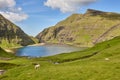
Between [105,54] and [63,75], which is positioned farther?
[105,54]

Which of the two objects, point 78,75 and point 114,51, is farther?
point 114,51

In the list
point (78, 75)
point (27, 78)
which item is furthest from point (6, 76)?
point (78, 75)

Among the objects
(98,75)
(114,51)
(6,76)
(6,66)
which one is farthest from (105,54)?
(98,75)

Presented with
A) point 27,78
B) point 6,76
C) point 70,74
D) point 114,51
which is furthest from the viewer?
point 114,51

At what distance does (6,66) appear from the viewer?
98438 millimetres

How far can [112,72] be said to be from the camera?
47875 millimetres

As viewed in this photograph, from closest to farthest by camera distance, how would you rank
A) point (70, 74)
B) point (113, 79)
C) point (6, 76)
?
point (113, 79)
point (70, 74)
point (6, 76)

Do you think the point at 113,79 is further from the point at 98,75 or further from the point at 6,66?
the point at 6,66

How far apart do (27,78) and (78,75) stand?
11.3 m

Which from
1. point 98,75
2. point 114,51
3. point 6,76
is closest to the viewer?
point 98,75

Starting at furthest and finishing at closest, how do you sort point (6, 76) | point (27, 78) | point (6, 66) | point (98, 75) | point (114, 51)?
point (114, 51)
point (6, 66)
point (6, 76)
point (27, 78)
point (98, 75)

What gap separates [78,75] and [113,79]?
760cm

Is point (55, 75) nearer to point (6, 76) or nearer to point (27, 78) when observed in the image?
point (27, 78)

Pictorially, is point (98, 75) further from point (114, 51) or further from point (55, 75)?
point (114, 51)
